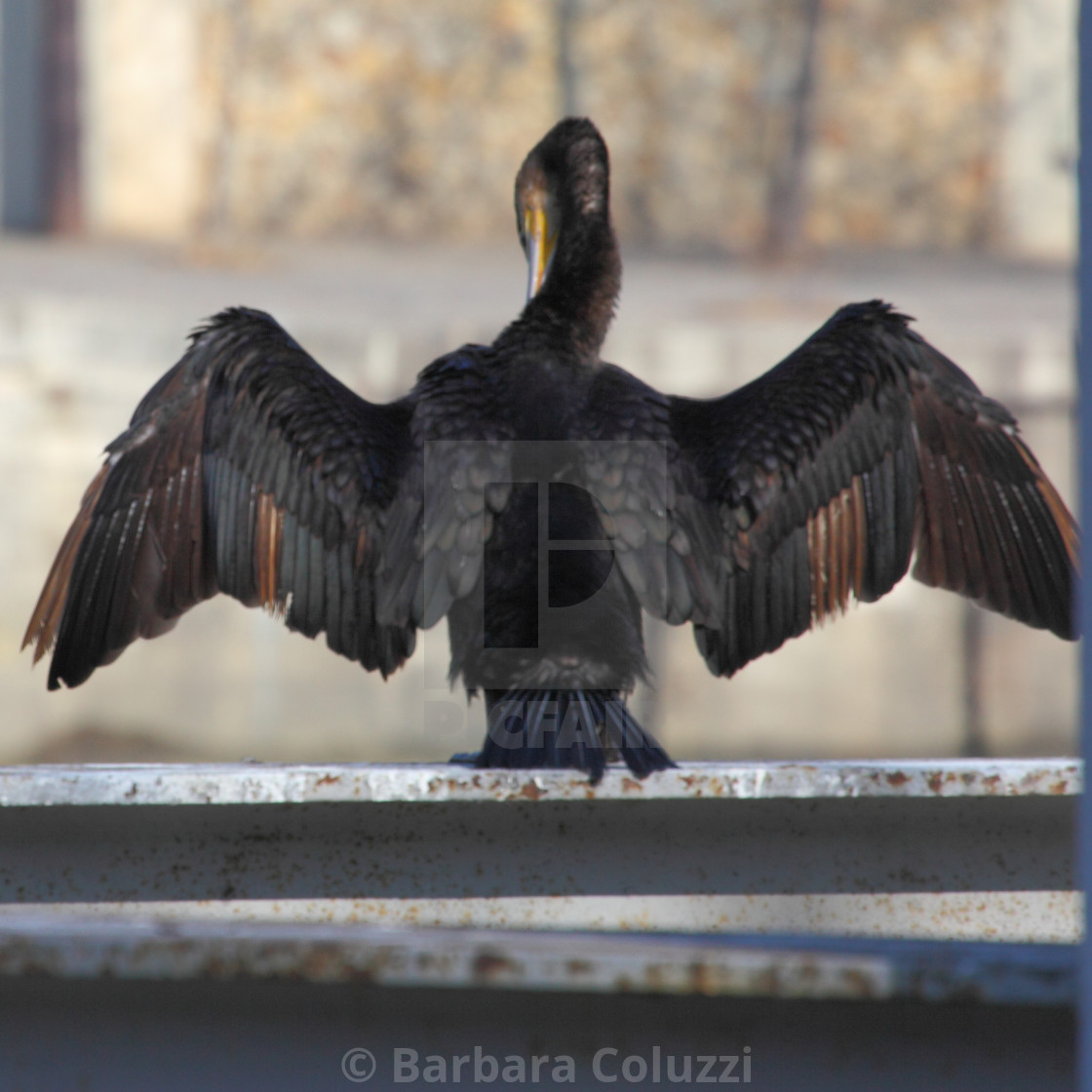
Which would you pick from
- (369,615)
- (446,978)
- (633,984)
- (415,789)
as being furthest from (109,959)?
(369,615)

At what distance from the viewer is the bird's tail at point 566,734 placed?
2412 millimetres

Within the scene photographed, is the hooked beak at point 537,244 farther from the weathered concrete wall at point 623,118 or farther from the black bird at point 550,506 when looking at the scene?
the weathered concrete wall at point 623,118

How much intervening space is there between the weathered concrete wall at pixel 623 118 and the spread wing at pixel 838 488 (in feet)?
26.6

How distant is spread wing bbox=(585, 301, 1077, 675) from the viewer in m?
2.93

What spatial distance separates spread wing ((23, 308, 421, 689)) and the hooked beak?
0.57m

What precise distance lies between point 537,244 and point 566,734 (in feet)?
4.66

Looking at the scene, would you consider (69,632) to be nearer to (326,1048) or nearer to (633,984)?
(326,1048)

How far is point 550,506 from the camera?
9.15ft

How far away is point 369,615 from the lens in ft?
9.69
